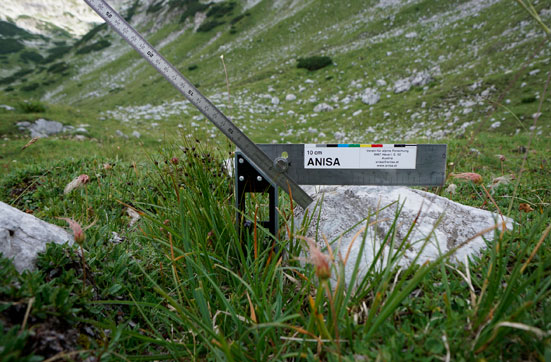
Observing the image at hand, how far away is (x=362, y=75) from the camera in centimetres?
1953

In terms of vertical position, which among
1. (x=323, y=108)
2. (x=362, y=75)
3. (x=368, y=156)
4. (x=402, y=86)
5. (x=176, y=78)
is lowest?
(x=368, y=156)

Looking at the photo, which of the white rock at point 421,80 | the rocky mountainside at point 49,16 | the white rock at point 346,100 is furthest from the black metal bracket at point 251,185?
the rocky mountainside at point 49,16

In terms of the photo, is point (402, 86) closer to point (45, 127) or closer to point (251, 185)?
point (251, 185)

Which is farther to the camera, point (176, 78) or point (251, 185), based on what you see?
point (251, 185)

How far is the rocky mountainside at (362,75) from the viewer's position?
38.3 ft

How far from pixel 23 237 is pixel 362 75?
20.6 m

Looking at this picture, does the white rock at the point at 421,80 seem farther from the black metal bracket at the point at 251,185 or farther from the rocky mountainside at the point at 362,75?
the black metal bracket at the point at 251,185

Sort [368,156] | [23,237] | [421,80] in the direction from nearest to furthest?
[23,237] → [368,156] → [421,80]

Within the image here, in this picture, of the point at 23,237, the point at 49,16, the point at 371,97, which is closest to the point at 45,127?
the point at 23,237

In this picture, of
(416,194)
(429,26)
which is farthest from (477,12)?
(416,194)

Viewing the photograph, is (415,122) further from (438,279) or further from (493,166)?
(438,279)

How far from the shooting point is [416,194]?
251cm

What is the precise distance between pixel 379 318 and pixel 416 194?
155 centimetres

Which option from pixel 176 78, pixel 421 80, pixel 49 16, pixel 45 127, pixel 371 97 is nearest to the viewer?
pixel 176 78
